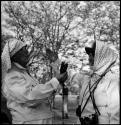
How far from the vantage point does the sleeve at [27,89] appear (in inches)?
→ 166

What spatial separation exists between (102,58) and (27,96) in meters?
1.20

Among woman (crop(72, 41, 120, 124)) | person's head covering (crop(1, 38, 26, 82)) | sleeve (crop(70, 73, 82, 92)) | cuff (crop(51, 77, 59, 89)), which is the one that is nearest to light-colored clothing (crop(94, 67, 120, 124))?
woman (crop(72, 41, 120, 124))

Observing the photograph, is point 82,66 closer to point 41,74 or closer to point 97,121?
point 41,74

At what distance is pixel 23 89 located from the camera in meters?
4.29

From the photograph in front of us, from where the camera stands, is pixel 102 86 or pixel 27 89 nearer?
pixel 27 89

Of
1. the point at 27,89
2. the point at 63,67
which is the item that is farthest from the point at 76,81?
the point at 27,89

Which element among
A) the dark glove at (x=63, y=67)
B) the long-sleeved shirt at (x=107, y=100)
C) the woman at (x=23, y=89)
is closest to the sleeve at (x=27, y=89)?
the woman at (x=23, y=89)

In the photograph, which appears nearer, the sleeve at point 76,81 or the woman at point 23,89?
the woman at point 23,89

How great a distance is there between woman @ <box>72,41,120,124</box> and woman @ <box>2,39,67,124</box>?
0.52 meters

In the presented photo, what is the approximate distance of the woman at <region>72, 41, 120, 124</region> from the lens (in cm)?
435

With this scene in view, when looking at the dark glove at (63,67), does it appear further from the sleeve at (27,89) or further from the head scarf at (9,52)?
the head scarf at (9,52)

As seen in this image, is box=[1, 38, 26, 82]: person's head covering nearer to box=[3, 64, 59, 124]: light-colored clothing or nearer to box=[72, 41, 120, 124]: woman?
box=[3, 64, 59, 124]: light-colored clothing

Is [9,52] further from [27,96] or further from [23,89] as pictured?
[27,96]

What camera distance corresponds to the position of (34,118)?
439 cm
